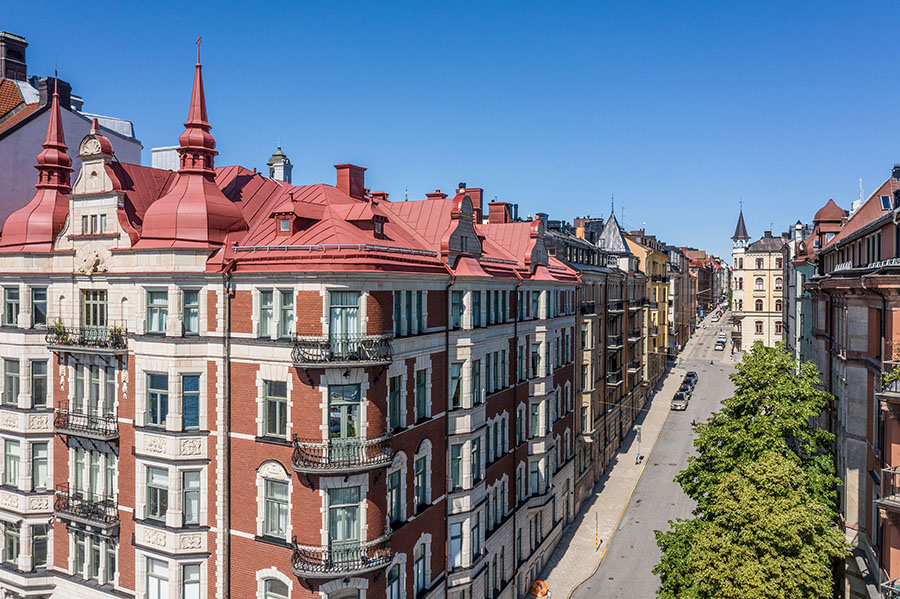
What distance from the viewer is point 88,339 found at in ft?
92.3

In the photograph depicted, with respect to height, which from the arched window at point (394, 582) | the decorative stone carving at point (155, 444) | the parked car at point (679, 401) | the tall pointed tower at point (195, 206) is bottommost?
the parked car at point (679, 401)

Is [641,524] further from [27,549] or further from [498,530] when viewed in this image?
[27,549]

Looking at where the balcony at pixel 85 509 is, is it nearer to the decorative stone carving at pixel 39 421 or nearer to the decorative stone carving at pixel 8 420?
the decorative stone carving at pixel 39 421

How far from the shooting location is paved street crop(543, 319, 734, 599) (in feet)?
136

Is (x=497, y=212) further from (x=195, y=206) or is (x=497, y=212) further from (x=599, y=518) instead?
(x=195, y=206)

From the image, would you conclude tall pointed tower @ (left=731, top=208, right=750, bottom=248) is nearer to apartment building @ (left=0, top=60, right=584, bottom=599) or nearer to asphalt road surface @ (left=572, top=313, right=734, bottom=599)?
asphalt road surface @ (left=572, top=313, right=734, bottom=599)

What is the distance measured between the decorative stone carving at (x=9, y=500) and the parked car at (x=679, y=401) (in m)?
73.4

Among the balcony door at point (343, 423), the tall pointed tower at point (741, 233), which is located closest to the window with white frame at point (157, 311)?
the balcony door at point (343, 423)

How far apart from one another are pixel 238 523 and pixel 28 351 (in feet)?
47.8

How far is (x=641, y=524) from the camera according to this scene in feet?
164

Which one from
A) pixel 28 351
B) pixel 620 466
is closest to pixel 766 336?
pixel 620 466

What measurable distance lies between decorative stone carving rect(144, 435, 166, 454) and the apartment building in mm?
65

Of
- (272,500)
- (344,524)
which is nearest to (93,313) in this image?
(272,500)

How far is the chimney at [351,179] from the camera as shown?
3297 cm
